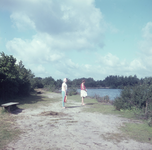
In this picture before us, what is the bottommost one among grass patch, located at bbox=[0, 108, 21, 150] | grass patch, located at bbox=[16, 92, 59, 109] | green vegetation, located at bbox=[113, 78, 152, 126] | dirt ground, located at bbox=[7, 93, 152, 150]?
dirt ground, located at bbox=[7, 93, 152, 150]

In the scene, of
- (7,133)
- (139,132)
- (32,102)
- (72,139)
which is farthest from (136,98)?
(32,102)

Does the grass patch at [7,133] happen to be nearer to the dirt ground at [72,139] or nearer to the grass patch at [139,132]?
the dirt ground at [72,139]

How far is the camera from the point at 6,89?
13492mm

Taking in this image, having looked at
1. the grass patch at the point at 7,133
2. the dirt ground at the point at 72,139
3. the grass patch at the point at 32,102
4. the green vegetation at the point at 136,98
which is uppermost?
the green vegetation at the point at 136,98

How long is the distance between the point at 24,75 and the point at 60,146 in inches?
609

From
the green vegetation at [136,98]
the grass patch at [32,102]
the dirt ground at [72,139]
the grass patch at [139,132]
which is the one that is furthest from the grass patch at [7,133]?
the green vegetation at [136,98]

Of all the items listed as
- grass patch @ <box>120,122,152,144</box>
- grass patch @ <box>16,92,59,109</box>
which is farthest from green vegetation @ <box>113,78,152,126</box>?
grass patch @ <box>16,92,59,109</box>

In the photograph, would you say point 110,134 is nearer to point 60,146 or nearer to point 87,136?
point 87,136

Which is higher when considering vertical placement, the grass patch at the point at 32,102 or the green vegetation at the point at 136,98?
the green vegetation at the point at 136,98

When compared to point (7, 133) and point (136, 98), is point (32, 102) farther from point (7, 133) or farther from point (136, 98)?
point (7, 133)

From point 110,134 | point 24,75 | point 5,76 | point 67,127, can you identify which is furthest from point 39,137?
point 24,75

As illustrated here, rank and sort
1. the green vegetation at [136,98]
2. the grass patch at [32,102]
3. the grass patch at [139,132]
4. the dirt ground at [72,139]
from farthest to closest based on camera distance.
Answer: the grass patch at [32,102] < the green vegetation at [136,98] < the grass patch at [139,132] < the dirt ground at [72,139]

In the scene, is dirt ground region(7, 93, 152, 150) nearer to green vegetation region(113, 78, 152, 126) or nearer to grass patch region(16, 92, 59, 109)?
green vegetation region(113, 78, 152, 126)

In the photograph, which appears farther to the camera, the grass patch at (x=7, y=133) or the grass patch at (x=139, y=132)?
the grass patch at (x=139, y=132)
